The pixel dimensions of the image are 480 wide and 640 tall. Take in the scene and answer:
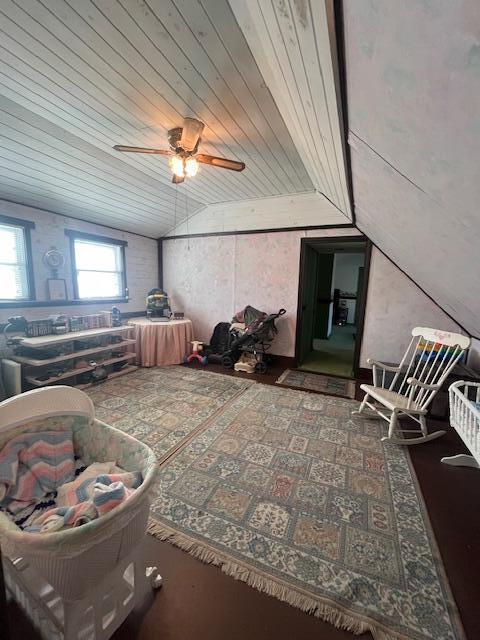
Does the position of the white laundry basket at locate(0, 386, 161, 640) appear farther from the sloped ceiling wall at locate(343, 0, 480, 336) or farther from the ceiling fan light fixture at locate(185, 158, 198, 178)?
the ceiling fan light fixture at locate(185, 158, 198, 178)

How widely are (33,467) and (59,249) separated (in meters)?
3.11

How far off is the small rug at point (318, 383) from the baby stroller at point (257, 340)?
0.41 meters

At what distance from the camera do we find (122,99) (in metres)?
1.88

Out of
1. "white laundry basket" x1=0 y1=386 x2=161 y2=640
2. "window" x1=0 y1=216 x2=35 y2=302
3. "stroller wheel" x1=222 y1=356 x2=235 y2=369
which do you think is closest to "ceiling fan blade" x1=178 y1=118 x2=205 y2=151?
"white laundry basket" x1=0 y1=386 x2=161 y2=640

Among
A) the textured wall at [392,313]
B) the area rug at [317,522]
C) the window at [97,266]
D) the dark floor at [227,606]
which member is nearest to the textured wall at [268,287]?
the textured wall at [392,313]

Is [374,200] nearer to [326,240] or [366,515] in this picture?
[326,240]

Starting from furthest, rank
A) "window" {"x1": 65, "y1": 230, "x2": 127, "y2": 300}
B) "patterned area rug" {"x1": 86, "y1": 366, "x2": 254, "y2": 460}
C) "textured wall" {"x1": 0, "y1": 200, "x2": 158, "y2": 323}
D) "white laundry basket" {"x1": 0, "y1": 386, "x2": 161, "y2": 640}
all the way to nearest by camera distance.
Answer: "window" {"x1": 65, "y1": 230, "x2": 127, "y2": 300}
"textured wall" {"x1": 0, "y1": 200, "x2": 158, "y2": 323}
"patterned area rug" {"x1": 86, "y1": 366, "x2": 254, "y2": 460}
"white laundry basket" {"x1": 0, "y1": 386, "x2": 161, "y2": 640}

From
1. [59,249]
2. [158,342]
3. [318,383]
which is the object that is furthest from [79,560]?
[59,249]

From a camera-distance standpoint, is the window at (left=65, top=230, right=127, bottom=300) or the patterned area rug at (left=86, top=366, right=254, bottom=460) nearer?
the patterned area rug at (left=86, top=366, right=254, bottom=460)

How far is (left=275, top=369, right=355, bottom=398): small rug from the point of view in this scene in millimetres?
3260

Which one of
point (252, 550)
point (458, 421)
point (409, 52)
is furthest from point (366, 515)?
point (409, 52)

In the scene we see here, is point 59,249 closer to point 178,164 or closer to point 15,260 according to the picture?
point 15,260

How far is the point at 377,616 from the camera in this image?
1.06 meters

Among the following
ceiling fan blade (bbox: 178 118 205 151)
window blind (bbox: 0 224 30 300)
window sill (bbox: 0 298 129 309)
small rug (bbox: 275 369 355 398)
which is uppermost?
ceiling fan blade (bbox: 178 118 205 151)
